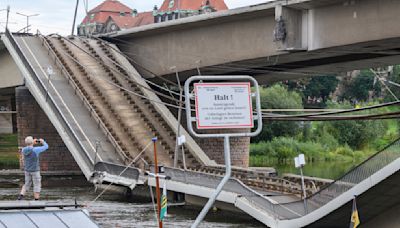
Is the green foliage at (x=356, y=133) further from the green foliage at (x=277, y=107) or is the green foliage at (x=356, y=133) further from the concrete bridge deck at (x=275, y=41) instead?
the concrete bridge deck at (x=275, y=41)

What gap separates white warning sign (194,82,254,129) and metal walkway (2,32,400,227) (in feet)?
43.6

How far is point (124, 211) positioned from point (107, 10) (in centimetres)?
15817

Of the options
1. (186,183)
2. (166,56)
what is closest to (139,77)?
(166,56)

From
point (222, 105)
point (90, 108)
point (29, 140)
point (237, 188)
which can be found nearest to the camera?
point (222, 105)

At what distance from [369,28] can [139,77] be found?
15.8m

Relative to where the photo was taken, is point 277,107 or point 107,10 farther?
point 107,10

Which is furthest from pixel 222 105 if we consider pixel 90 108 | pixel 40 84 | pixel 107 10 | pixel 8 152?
pixel 107 10

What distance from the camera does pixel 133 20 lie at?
183 metres

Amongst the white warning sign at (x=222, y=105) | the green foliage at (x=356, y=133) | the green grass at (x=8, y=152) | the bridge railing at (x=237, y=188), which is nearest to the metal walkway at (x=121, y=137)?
the bridge railing at (x=237, y=188)

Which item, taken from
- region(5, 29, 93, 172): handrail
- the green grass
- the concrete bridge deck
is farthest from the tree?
region(5, 29, 93, 172): handrail

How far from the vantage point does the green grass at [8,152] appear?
5738 centimetres

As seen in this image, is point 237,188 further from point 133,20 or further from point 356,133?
point 133,20

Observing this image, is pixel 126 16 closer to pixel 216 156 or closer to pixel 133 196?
pixel 216 156

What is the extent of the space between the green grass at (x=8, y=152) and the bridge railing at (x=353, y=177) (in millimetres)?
32432
